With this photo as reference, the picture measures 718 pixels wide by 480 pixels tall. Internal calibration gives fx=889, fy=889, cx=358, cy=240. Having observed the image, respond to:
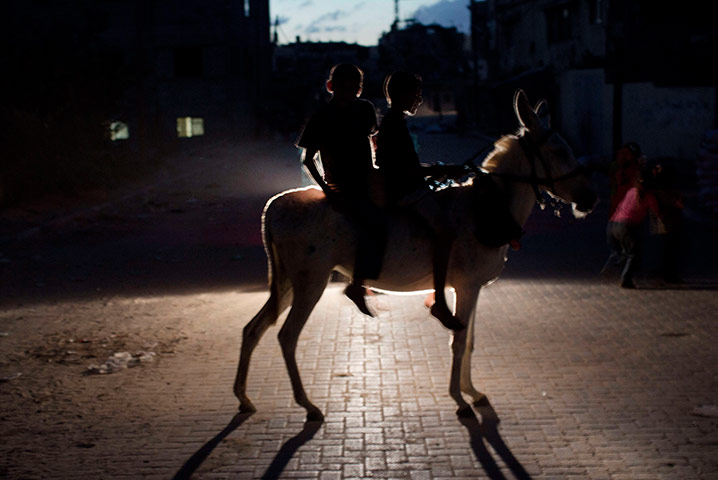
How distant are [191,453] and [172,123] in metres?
47.8

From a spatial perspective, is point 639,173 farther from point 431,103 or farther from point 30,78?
point 431,103

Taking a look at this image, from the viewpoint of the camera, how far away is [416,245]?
21.0ft

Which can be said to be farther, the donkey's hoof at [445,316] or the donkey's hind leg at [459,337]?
the donkey's hind leg at [459,337]

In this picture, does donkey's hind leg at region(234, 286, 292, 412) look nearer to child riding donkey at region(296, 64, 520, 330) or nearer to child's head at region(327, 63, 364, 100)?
child riding donkey at region(296, 64, 520, 330)

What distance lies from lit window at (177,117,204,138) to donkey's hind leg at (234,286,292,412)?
1844 inches

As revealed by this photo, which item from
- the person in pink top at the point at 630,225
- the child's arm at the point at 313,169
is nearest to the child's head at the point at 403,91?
the child's arm at the point at 313,169

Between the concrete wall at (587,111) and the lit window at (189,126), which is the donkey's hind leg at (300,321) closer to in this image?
the concrete wall at (587,111)

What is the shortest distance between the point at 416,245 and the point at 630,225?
19.0ft

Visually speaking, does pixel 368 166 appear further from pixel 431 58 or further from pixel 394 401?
pixel 431 58

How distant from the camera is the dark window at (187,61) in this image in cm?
5212

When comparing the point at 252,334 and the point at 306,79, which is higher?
the point at 306,79

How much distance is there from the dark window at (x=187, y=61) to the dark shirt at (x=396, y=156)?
47.7 metres

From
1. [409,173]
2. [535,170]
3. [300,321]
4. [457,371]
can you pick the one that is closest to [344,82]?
[409,173]

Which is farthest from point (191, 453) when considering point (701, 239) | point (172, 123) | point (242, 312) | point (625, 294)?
point (172, 123)
